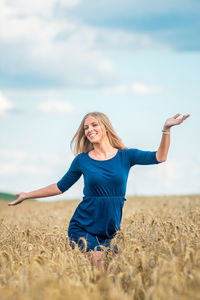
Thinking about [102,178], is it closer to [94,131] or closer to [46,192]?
[94,131]

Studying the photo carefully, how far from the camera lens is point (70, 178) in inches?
248

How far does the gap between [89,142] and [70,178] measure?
56cm

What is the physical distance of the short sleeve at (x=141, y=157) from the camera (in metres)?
Result: 5.73

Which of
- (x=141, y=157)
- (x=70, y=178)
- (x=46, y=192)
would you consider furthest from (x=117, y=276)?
(x=46, y=192)

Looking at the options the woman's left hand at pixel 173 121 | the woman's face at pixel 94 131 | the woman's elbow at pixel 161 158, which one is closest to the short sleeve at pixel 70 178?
the woman's face at pixel 94 131

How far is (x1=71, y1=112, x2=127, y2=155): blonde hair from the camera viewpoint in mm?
6000

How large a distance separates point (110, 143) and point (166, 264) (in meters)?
2.42

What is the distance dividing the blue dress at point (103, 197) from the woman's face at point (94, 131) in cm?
29

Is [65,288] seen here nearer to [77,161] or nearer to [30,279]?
[30,279]

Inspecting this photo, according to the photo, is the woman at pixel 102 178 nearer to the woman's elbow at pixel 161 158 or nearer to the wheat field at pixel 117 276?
the woman's elbow at pixel 161 158

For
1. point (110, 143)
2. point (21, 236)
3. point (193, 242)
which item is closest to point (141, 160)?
point (110, 143)

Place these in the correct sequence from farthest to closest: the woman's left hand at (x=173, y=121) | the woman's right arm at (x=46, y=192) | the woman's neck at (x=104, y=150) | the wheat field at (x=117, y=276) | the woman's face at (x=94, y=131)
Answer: the woman's right arm at (x=46, y=192), the woman's neck at (x=104, y=150), the woman's face at (x=94, y=131), the woman's left hand at (x=173, y=121), the wheat field at (x=117, y=276)

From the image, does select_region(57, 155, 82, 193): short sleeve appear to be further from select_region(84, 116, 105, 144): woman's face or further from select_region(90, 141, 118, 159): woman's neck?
select_region(84, 116, 105, 144): woman's face

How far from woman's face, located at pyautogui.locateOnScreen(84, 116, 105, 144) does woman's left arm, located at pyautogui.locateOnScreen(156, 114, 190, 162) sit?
78 centimetres
